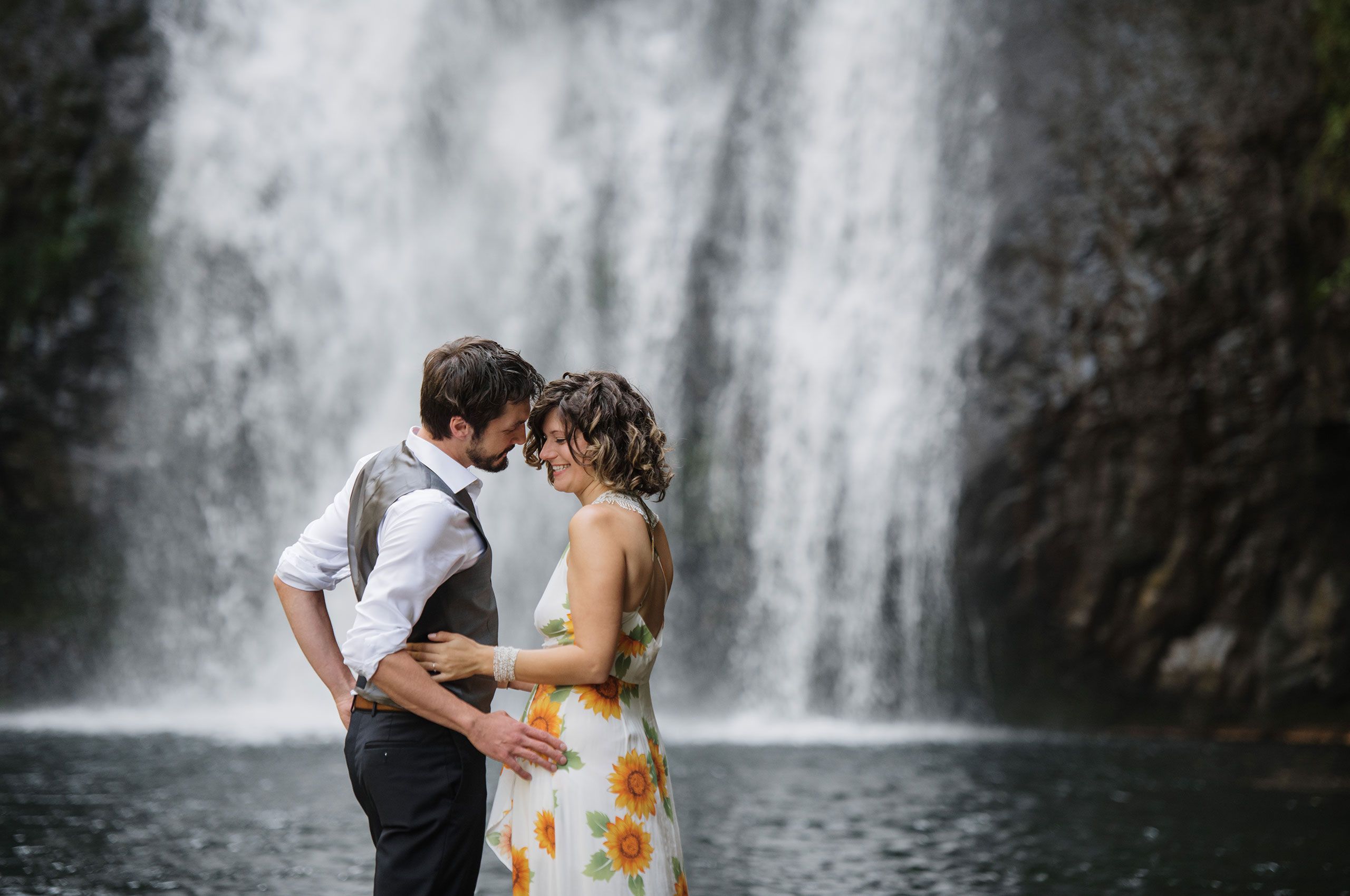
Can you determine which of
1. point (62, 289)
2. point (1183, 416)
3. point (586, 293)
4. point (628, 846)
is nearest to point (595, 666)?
point (628, 846)

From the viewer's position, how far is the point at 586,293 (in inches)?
583

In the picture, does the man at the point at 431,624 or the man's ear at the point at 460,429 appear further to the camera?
the man's ear at the point at 460,429

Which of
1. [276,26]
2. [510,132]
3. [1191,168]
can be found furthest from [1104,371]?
[276,26]

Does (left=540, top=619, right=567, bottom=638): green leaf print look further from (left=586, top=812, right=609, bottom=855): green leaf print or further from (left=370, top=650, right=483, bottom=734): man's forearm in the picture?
(left=586, top=812, right=609, bottom=855): green leaf print

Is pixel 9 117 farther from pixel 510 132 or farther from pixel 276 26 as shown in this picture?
pixel 510 132

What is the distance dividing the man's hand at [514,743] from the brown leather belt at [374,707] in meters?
0.17

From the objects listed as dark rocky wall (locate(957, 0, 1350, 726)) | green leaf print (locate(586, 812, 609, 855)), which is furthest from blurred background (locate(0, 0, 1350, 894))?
green leaf print (locate(586, 812, 609, 855))

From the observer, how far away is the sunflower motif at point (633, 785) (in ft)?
8.16

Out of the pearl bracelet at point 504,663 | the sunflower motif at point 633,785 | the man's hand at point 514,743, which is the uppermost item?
the pearl bracelet at point 504,663

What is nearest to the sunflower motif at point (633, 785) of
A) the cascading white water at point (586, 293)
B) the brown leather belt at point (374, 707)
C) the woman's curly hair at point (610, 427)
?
the brown leather belt at point (374, 707)

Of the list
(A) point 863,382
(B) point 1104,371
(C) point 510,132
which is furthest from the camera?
(C) point 510,132

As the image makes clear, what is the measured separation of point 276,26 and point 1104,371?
11.7 metres

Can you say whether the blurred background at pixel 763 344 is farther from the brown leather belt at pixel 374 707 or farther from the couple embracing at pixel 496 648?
the brown leather belt at pixel 374 707

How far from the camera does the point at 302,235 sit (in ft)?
48.9
